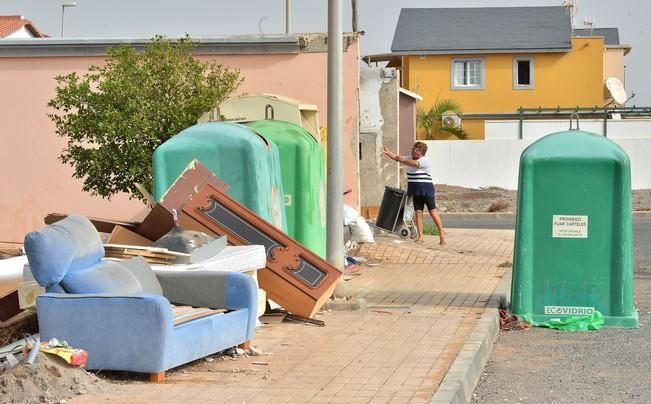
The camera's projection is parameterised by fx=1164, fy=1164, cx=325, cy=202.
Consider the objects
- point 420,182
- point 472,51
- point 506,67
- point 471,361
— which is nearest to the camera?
point 471,361

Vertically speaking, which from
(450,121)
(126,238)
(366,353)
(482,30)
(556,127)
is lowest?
(366,353)

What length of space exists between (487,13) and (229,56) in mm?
37716

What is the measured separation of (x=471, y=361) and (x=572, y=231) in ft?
11.1

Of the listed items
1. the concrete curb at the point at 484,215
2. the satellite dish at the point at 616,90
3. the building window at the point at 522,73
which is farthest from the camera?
the building window at the point at 522,73

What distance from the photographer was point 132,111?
15.2 meters

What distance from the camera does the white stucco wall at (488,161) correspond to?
134 ft

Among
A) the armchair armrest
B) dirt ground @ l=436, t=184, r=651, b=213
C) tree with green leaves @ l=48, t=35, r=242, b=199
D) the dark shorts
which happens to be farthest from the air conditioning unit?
the armchair armrest

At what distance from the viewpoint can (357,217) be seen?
17766mm

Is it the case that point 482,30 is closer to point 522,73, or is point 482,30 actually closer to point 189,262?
point 522,73

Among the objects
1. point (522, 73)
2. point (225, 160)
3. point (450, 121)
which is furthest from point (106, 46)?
point (522, 73)

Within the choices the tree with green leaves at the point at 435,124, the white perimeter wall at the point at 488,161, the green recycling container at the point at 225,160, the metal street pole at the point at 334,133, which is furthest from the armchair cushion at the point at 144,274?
the tree with green leaves at the point at 435,124

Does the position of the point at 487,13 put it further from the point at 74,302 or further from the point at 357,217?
the point at 74,302

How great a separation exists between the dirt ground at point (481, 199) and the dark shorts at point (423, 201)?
1392 centimetres

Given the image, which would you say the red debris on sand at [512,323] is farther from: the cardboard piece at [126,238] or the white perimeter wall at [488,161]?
the white perimeter wall at [488,161]
